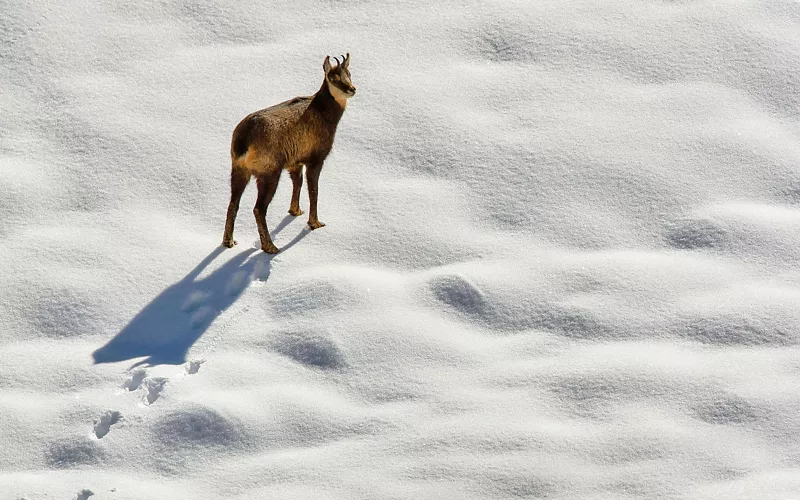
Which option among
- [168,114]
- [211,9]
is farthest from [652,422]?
[211,9]

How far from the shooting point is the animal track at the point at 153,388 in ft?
Answer: 22.6

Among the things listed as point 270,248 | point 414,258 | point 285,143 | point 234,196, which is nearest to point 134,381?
point 270,248

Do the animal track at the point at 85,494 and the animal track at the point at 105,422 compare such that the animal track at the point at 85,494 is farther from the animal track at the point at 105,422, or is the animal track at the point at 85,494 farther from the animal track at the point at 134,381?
the animal track at the point at 134,381

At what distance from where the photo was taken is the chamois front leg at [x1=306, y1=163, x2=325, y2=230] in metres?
8.33

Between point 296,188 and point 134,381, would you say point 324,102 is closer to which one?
point 296,188

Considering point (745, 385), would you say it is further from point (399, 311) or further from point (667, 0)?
point (667, 0)

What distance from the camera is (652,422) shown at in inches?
261

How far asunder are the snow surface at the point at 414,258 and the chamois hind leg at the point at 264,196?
0.64 feet

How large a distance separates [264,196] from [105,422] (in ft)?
6.71

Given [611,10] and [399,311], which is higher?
[611,10]

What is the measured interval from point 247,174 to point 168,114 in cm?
176

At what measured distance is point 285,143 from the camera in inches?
316

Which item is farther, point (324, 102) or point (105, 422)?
point (324, 102)

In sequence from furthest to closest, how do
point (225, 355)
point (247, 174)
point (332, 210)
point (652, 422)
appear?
point (332, 210) < point (247, 174) < point (225, 355) < point (652, 422)
